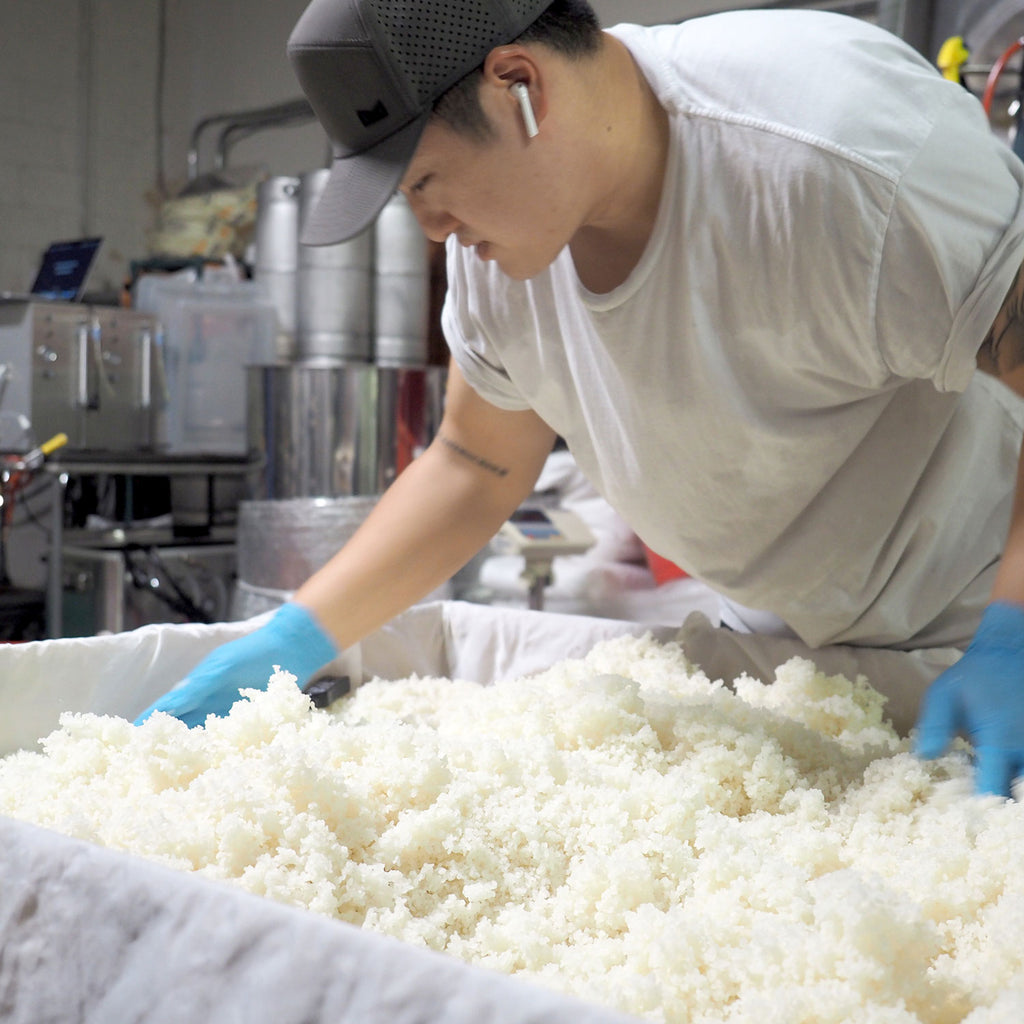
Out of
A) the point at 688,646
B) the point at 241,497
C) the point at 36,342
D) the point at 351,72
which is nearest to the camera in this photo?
the point at 351,72

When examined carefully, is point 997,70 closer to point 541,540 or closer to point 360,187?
point 541,540

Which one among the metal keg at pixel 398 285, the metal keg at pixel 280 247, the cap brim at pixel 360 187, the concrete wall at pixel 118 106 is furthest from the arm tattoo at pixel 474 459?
the concrete wall at pixel 118 106

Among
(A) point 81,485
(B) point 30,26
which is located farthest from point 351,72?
(B) point 30,26

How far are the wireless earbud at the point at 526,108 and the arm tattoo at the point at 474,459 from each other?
466 millimetres

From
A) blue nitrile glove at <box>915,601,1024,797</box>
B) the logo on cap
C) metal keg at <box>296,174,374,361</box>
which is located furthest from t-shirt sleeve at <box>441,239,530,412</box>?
metal keg at <box>296,174,374,361</box>

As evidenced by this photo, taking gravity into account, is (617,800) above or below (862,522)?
below

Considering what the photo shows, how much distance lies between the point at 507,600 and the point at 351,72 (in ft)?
6.86

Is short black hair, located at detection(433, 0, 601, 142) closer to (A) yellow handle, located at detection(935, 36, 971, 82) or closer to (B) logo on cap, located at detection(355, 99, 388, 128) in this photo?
(B) logo on cap, located at detection(355, 99, 388, 128)

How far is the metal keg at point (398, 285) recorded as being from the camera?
3.76 meters

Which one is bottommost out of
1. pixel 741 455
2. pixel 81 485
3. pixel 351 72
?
pixel 81 485

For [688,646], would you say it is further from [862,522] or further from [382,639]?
[382,639]

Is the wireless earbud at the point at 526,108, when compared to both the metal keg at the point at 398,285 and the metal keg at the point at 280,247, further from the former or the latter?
the metal keg at the point at 280,247

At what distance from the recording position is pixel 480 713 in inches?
39.2

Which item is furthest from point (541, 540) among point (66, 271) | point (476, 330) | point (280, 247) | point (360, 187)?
point (66, 271)
